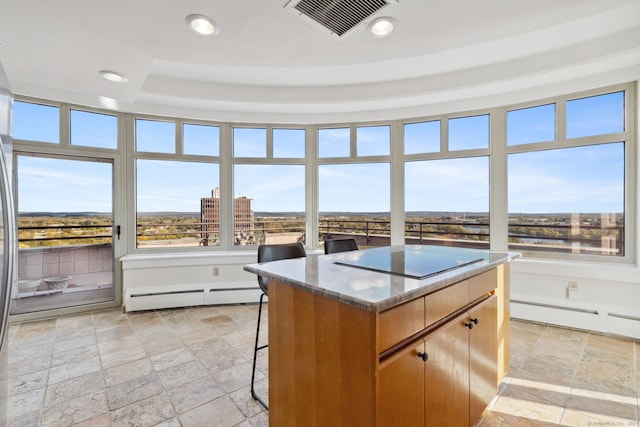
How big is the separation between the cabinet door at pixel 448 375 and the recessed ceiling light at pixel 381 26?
83.2 inches

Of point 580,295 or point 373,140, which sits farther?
point 373,140

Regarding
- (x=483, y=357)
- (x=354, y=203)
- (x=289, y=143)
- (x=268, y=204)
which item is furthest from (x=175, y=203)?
(x=483, y=357)

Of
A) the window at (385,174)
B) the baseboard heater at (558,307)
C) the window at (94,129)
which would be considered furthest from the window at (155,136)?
the baseboard heater at (558,307)

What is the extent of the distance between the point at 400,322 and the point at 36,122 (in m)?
4.51

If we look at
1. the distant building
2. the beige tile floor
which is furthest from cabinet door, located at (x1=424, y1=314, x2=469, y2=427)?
the distant building

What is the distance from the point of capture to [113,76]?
108 inches

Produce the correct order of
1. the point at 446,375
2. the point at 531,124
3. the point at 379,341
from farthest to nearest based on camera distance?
the point at 531,124 < the point at 446,375 < the point at 379,341

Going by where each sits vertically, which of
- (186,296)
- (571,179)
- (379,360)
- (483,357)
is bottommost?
(186,296)

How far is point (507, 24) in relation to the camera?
2.29 metres

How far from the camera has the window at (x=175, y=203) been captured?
155 inches

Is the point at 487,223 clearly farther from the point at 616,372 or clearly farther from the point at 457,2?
the point at 457,2

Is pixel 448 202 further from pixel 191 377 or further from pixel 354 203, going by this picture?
pixel 191 377

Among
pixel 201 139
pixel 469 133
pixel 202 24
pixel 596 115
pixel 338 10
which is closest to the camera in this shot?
pixel 338 10

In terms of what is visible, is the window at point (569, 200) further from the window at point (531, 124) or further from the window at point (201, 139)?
the window at point (201, 139)
